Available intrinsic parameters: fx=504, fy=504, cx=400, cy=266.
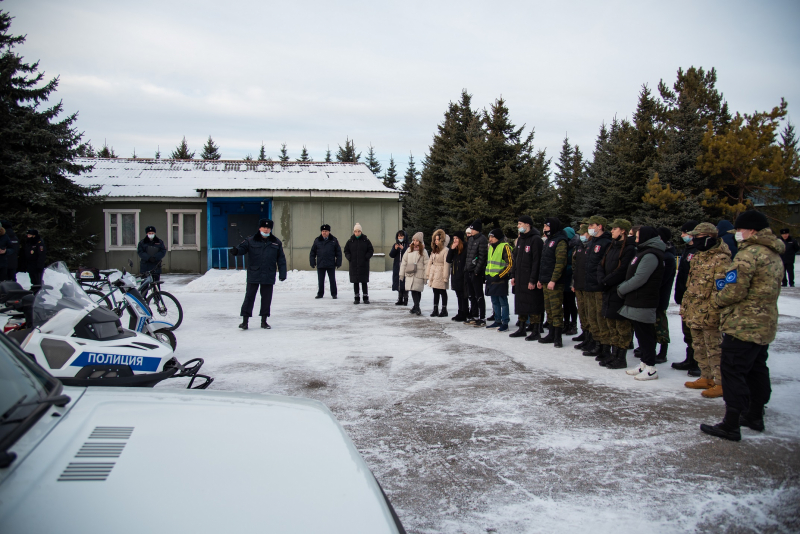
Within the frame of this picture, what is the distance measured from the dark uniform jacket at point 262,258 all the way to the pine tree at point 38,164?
11502 mm

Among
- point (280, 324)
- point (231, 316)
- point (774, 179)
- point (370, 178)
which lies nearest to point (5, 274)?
point (231, 316)

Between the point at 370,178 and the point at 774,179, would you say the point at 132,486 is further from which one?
the point at 774,179

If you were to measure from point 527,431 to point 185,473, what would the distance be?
313cm

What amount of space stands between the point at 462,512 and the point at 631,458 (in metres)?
1.45

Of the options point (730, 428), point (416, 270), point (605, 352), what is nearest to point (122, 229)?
point (416, 270)

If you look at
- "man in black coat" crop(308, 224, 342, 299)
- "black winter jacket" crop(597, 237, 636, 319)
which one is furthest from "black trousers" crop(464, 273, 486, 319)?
"man in black coat" crop(308, 224, 342, 299)

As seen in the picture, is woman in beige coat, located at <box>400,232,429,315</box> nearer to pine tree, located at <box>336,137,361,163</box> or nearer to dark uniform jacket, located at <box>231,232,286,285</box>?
dark uniform jacket, located at <box>231,232,286,285</box>

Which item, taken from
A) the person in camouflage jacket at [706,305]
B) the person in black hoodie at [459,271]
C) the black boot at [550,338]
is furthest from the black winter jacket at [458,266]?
the person in camouflage jacket at [706,305]

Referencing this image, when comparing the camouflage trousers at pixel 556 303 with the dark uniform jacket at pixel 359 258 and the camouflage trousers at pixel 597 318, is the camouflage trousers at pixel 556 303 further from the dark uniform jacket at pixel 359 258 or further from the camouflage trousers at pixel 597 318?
the dark uniform jacket at pixel 359 258

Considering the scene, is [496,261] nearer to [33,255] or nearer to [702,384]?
[702,384]

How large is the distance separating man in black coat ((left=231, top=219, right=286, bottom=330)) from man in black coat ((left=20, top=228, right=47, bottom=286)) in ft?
18.2

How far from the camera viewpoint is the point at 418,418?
14.2ft

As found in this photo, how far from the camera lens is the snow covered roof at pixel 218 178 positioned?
1916 cm

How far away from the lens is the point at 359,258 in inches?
476
